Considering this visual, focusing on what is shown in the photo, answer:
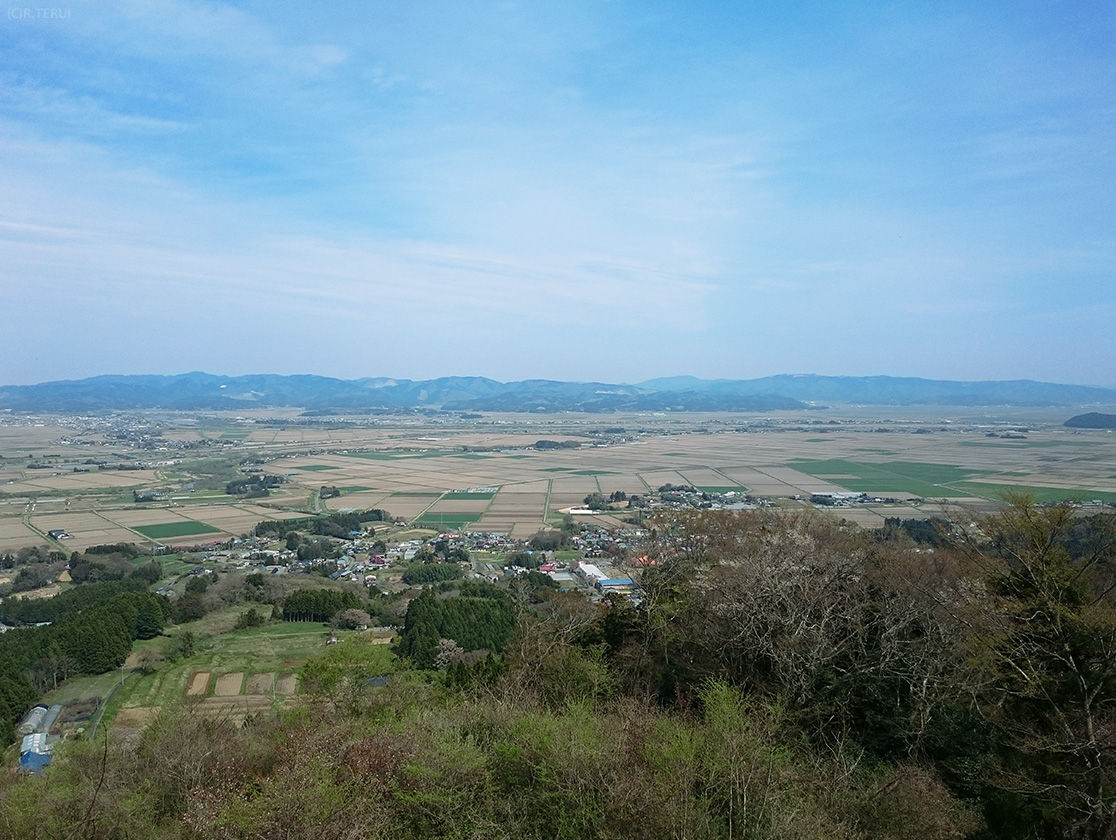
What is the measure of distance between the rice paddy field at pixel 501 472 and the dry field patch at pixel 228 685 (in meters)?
19.3

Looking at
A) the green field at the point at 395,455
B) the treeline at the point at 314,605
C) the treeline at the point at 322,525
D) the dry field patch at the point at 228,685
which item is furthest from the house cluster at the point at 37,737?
the green field at the point at 395,455

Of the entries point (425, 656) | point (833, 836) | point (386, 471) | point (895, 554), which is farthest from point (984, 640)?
point (386, 471)

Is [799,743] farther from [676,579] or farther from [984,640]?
[676,579]

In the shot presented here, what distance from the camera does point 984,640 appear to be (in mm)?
9266

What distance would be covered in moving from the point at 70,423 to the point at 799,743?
134781 mm

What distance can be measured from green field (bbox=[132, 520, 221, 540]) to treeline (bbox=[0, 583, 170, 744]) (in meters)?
12.4

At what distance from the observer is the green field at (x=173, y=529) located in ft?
132

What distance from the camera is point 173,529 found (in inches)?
1638

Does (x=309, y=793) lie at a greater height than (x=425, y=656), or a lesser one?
greater

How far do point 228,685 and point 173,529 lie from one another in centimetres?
2404

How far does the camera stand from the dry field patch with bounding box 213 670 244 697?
821 inches

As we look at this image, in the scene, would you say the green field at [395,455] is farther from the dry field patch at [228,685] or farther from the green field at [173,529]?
the dry field patch at [228,685]

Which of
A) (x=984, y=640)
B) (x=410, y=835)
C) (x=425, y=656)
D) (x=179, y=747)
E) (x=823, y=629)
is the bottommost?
(x=425, y=656)

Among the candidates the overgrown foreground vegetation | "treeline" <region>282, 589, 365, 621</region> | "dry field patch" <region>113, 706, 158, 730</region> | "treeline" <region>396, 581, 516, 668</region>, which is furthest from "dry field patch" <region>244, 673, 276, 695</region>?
the overgrown foreground vegetation
